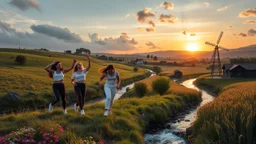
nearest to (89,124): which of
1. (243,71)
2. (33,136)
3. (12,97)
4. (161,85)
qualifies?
(33,136)

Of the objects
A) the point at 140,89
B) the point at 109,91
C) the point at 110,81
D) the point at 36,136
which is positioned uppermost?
the point at 110,81

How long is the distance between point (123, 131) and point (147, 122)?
5181mm

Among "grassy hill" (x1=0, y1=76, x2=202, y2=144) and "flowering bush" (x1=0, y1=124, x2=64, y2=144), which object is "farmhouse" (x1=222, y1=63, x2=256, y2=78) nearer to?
"grassy hill" (x1=0, y1=76, x2=202, y2=144)

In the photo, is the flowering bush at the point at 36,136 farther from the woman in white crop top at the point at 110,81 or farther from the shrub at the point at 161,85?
the shrub at the point at 161,85

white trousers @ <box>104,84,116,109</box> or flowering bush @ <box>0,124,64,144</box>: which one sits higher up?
white trousers @ <box>104,84,116,109</box>

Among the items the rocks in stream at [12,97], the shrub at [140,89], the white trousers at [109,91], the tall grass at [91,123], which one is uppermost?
the white trousers at [109,91]

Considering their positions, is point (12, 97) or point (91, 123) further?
point (12, 97)

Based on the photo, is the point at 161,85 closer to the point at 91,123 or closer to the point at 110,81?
the point at 110,81

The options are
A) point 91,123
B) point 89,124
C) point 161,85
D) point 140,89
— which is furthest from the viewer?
point 161,85

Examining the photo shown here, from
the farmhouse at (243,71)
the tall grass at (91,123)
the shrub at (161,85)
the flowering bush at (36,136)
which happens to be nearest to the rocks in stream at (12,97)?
the tall grass at (91,123)

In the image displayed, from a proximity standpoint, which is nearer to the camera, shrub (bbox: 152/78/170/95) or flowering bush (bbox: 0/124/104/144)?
flowering bush (bbox: 0/124/104/144)

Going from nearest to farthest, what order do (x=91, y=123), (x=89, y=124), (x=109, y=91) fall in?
1. (x=89, y=124)
2. (x=91, y=123)
3. (x=109, y=91)

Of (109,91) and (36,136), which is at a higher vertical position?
(109,91)

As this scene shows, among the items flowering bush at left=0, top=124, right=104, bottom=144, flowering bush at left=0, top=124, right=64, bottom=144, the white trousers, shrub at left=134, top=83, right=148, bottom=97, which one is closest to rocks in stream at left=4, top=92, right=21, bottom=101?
shrub at left=134, top=83, right=148, bottom=97
